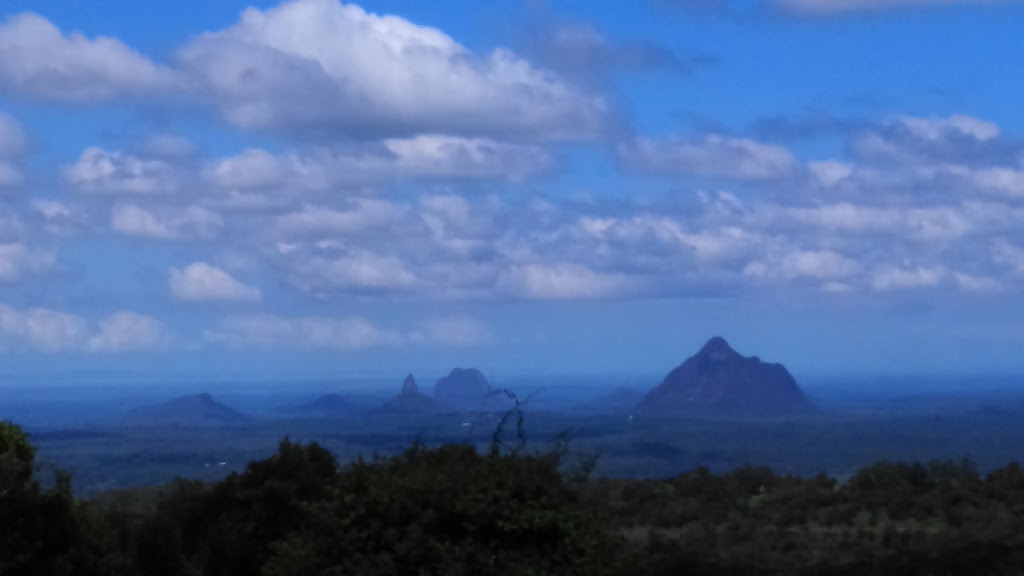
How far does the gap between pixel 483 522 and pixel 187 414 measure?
426 feet

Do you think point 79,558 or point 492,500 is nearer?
point 492,500

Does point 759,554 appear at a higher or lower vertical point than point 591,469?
lower

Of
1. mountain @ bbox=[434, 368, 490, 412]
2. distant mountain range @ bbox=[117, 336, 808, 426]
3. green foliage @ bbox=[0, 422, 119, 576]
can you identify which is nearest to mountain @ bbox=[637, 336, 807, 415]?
distant mountain range @ bbox=[117, 336, 808, 426]

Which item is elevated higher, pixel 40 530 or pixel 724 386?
pixel 724 386

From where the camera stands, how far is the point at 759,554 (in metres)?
19.0

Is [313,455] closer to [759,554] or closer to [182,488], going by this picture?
[182,488]

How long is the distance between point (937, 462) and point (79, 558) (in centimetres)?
1946

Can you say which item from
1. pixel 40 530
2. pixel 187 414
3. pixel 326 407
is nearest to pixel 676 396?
pixel 326 407

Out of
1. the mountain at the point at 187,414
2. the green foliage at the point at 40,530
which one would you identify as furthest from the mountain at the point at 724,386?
the green foliage at the point at 40,530

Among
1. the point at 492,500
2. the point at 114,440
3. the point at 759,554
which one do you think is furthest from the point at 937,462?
the point at 114,440

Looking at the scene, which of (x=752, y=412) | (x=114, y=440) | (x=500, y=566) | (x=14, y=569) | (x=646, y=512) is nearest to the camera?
(x=500, y=566)

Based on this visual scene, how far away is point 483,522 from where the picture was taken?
12898 millimetres

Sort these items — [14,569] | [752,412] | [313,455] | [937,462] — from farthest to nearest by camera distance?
[752,412]
[937,462]
[313,455]
[14,569]

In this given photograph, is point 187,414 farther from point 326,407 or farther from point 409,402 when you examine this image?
point 409,402
